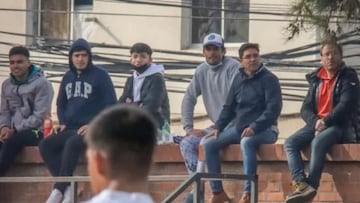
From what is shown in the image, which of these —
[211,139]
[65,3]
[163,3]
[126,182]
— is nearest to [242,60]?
[211,139]

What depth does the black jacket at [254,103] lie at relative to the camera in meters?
10.4

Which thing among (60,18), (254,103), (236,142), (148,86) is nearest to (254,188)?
(236,142)

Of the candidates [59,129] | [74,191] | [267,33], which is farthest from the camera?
[267,33]

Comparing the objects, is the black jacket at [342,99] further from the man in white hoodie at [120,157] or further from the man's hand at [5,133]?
the man in white hoodie at [120,157]

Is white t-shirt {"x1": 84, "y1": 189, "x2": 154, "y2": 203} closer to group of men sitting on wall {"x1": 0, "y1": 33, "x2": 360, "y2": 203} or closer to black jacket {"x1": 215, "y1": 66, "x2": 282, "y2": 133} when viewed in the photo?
group of men sitting on wall {"x1": 0, "y1": 33, "x2": 360, "y2": 203}

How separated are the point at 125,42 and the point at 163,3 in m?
1.00

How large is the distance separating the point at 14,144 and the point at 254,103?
2472 millimetres

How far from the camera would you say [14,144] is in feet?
37.4

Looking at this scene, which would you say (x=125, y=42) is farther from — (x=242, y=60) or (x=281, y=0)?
(x=242, y=60)

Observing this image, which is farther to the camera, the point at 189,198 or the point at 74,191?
the point at 74,191

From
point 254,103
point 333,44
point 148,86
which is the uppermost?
point 333,44

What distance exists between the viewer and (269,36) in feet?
61.8

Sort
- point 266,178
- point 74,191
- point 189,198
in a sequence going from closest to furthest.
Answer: point 189,198 < point 74,191 < point 266,178

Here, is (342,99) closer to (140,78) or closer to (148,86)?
(148,86)
